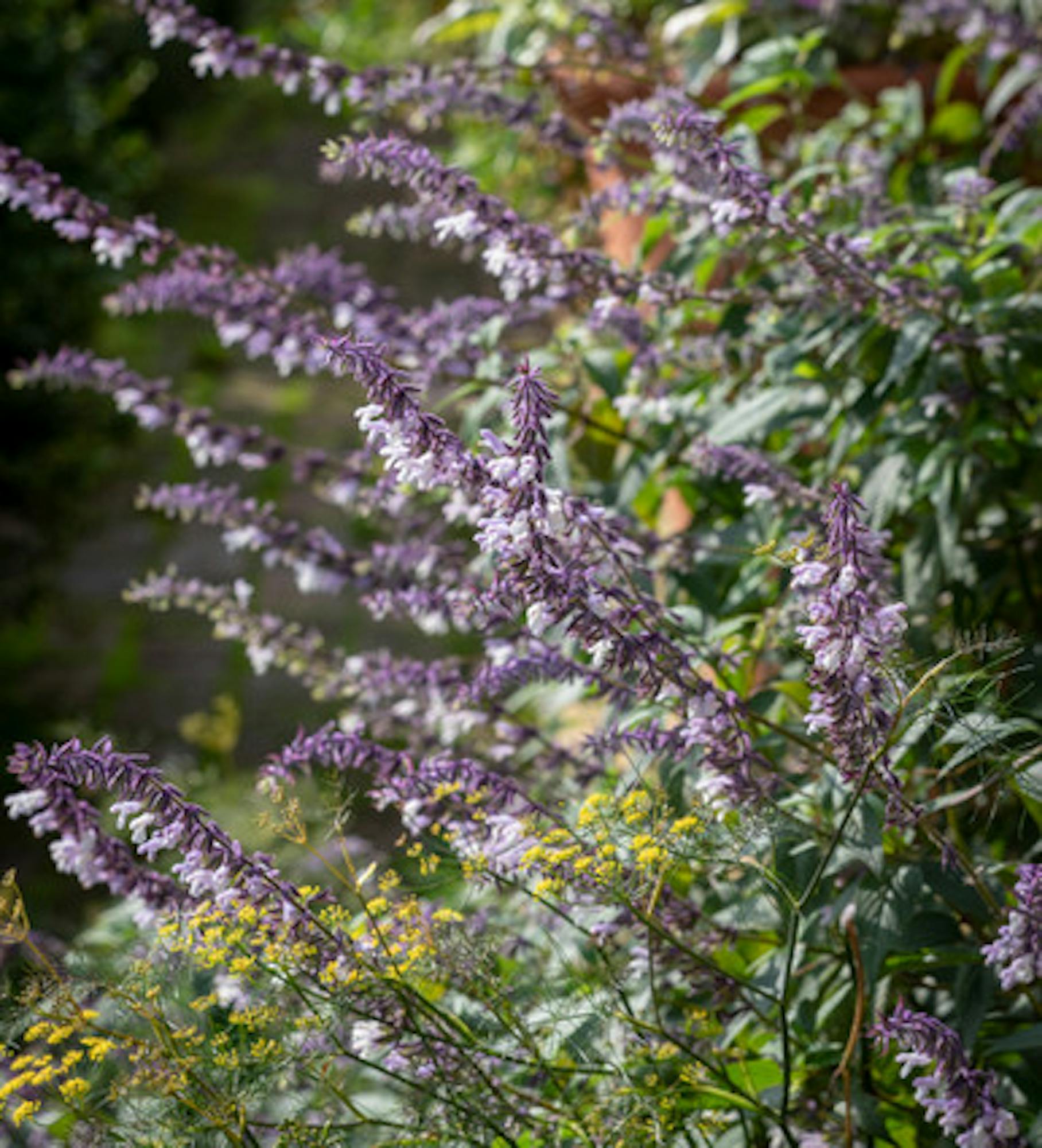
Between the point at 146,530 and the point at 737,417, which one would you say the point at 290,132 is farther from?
the point at 737,417

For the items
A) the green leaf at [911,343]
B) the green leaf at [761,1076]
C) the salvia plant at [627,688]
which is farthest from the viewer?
the green leaf at [911,343]

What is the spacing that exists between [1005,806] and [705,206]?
947mm

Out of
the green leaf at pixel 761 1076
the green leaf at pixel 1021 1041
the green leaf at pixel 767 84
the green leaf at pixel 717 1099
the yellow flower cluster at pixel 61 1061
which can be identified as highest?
the green leaf at pixel 767 84

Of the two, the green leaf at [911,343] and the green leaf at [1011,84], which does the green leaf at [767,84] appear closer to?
the green leaf at [1011,84]

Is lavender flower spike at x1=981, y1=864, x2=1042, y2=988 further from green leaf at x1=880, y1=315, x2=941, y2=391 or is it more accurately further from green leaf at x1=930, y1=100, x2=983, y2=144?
green leaf at x1=930, y1=100, x2=983, y2=144

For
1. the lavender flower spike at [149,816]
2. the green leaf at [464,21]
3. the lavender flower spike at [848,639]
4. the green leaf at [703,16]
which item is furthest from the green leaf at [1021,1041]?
the green leaf at [464,21]

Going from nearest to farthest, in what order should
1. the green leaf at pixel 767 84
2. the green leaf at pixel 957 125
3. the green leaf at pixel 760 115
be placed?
the green leaf at pixel 767 84 → the green leaf at pixel 760 115 → the green leaf at pixel 957 125

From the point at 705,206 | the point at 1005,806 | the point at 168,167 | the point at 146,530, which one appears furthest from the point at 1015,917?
the point at 168,167

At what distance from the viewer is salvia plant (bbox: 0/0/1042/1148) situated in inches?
56.2

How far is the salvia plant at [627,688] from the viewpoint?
1.43m

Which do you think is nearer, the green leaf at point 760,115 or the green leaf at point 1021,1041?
the green leaf at point 1021,1041

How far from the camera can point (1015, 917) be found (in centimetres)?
135

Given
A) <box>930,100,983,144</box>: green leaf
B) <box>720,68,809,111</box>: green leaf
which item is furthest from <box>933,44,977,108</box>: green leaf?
<box>720,68,809,111</box>: green leaf

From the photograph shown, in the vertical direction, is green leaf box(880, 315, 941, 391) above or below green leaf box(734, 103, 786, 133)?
below
